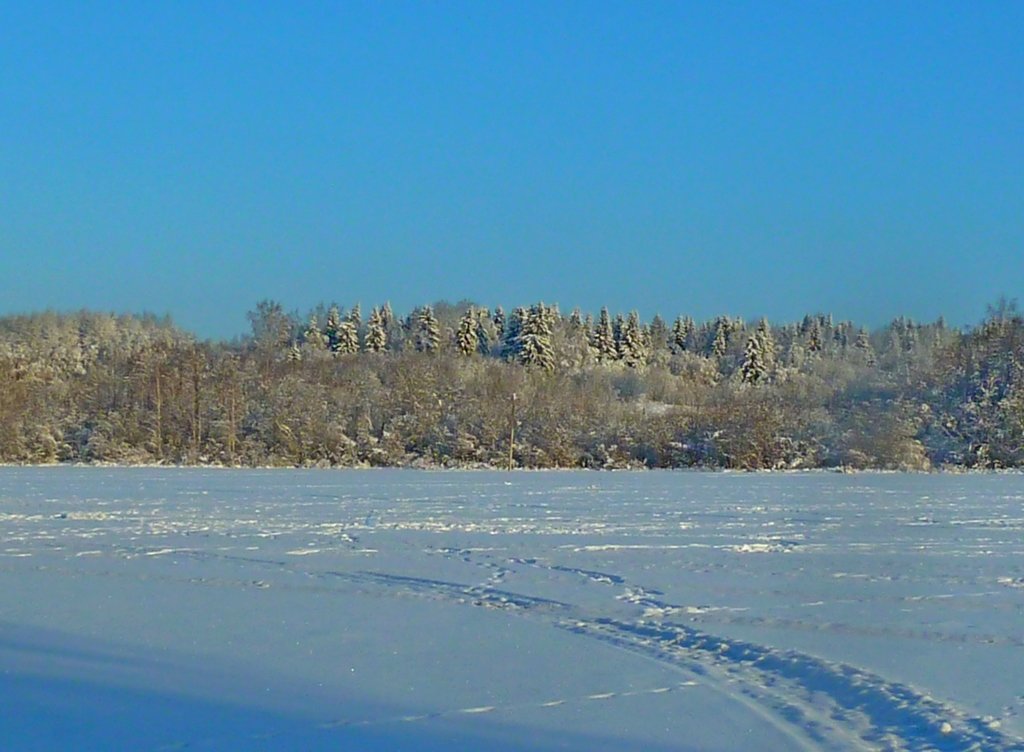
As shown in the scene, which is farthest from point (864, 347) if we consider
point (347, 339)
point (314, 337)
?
point (314, 337)

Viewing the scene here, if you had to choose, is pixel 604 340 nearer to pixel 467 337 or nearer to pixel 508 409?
pixel 467 337

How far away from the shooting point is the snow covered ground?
6.25 meters

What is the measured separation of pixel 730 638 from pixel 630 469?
42518 mm

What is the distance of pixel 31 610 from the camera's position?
999cm

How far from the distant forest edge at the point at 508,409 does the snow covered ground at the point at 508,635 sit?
35380mm

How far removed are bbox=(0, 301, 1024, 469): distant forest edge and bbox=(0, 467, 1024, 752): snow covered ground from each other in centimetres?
3538

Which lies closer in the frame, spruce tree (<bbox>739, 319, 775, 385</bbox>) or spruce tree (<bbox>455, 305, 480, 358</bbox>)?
→ spruce tree (<bbox>739, 319, 775, 385</bbox>)

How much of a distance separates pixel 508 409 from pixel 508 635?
48.7 m

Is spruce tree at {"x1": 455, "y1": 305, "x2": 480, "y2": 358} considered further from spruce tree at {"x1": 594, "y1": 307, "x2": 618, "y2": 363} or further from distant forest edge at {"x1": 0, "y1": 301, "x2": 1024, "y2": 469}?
spruce tree at {"x1": 594, "y1": 307, "x2": 618, "y2": 363}

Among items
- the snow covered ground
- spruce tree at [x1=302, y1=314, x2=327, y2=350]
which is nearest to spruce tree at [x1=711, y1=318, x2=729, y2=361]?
spruce tree at [x1=302, y1=314, x2=327, y2=350]

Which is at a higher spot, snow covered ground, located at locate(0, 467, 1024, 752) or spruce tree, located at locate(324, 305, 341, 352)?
spruce tree, located at locate(324, 305, 341, 352)

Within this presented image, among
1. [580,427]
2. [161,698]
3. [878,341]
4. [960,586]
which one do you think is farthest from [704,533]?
[878,341]

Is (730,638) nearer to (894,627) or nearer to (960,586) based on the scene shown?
(894,627)

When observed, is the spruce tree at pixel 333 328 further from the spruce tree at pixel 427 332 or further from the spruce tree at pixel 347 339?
the spruce tree at pixel 427 332
